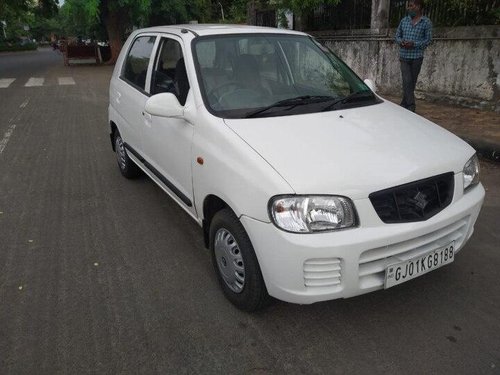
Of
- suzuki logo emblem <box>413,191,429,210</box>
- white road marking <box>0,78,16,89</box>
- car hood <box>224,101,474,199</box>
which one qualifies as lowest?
white road marking <box>0,78,16,89</box>

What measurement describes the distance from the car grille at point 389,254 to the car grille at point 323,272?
13 centimetres

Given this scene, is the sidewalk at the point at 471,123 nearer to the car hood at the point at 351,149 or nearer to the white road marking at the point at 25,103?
the car hood at the point at 351,149

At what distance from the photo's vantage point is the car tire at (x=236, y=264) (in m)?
2.60

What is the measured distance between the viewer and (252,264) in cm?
258

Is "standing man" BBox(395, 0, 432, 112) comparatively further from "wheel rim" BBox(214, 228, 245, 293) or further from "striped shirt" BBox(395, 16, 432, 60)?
"wheel rim" BBox(214, 228, 245, 293)

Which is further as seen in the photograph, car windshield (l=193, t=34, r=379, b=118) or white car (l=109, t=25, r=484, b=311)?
car windshield (l=193, t=34, r=379, b=118)

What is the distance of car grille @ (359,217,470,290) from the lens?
7.82ft

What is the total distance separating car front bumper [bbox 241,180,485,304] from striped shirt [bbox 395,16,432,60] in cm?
554

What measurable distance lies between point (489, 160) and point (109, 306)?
5046 mm

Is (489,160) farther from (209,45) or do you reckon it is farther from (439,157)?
(209,45)

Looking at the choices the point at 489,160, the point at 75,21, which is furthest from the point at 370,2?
the point at 75,21

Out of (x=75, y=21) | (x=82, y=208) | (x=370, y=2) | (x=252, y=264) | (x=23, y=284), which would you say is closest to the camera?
(x=252, y=264)

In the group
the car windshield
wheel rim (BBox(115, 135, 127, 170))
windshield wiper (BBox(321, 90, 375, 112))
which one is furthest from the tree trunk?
windshield wiper (BBox(321, 90, 375, 112))

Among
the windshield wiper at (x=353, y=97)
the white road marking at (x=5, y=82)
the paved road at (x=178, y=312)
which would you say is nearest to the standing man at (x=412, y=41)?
the paved road at (x=178, y=312)
